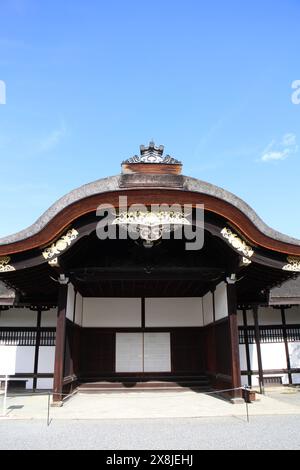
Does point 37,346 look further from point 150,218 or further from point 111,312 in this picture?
point 150,218

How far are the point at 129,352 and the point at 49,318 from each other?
135 inches

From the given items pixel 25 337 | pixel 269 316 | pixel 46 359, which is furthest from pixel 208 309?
pixel 25 337

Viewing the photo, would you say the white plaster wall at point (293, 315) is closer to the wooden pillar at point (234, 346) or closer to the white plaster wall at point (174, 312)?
the white plaster wall at point (174, 312)

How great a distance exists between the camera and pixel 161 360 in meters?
13.9

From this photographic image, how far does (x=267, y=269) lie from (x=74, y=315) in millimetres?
5884

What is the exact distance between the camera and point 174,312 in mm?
14398

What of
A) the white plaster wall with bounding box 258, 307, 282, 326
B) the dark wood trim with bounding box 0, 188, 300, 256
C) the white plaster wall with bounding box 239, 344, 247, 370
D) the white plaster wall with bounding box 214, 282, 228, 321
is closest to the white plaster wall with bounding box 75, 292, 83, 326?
the dark wood trim with bounding box 0, 188, 300, 256

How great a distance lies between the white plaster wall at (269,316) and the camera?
616 inches

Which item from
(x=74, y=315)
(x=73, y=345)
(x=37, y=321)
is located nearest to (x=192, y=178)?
(x=74, y=315)

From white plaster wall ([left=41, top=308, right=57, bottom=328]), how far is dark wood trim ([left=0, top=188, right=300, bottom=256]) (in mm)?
5971

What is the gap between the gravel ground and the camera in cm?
583

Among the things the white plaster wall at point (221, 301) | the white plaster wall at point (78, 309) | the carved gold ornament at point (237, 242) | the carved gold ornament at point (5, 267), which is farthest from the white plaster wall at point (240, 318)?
the carved gold ornament at point (5, 267)

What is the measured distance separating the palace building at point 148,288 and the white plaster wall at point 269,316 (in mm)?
39
